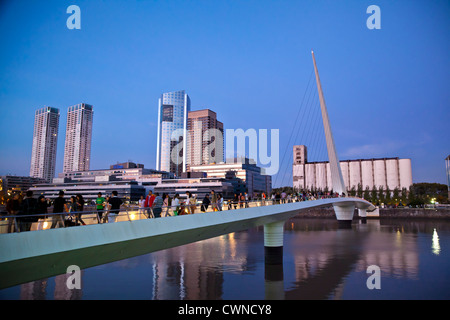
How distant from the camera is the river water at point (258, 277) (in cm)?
1744

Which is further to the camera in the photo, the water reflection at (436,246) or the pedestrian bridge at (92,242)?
the water reflection at (436,246)

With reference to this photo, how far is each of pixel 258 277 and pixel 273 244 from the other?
561cm

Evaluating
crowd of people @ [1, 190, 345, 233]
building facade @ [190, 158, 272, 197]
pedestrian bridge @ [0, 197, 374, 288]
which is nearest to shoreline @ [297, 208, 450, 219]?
building facade @ [190, 158, 272, 197]

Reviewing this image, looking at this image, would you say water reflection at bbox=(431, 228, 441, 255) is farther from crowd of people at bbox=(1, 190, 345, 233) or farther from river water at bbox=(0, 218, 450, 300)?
crowd of people at bbox=(1, 190, 345, 233)

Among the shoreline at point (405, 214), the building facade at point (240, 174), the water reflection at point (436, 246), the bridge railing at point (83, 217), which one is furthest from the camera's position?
the building facade at point (240, 174)

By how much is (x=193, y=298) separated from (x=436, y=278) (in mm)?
16191

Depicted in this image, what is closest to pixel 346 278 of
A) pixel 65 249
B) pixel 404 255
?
pixel 404 255

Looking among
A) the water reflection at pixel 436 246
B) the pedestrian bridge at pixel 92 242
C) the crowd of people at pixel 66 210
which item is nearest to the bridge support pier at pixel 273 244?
the pedestrian bridge at pixel 92 242

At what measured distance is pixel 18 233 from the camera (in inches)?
308

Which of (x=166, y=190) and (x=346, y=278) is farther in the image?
(x=166, y=190)

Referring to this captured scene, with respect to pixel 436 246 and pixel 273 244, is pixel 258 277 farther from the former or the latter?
pixel 436 246

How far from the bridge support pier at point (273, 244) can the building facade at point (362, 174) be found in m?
96.9

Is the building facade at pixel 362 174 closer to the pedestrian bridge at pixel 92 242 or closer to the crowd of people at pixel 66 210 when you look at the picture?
the pedestrian bridge at pixel 92 242
